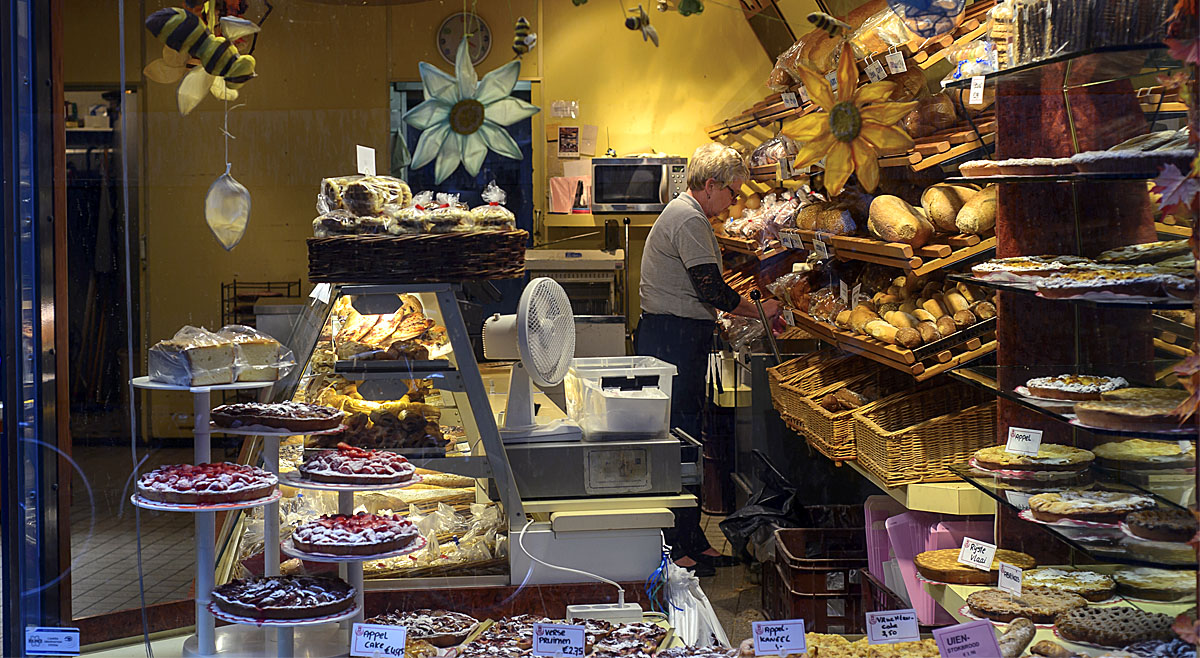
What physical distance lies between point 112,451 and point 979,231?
236cm

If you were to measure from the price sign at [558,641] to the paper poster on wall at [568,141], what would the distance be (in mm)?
1080

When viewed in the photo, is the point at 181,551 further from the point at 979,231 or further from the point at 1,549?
the point at 979,231

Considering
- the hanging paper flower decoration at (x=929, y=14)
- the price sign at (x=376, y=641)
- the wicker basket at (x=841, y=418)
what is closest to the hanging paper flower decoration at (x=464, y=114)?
the hanging paper flower decoration at (x=929, y=14)

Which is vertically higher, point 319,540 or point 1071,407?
point 1071,407

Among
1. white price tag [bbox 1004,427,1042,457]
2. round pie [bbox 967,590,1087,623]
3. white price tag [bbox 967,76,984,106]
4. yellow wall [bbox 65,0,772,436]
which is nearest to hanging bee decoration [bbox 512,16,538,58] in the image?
yellow wall [bbox 65,0,772,436]

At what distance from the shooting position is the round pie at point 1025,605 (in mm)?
2248

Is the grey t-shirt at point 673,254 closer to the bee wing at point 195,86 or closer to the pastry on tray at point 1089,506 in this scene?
the pastry on tray at point 1089,506

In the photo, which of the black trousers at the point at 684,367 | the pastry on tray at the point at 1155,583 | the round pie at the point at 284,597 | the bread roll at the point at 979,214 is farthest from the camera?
the bread roll at the point at 979,214

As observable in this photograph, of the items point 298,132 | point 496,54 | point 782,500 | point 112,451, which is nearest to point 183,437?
point 112,451

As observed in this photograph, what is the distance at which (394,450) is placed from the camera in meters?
2.35

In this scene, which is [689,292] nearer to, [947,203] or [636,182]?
[636,182]

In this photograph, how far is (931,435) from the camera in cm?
277

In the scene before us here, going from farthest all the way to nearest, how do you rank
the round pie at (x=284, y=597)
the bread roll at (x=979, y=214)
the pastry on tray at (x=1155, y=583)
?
the bread roll at (x=979, y=214) → the pastry on tray at (x=1155, y=583) → the round pie at (x=284, y=597)

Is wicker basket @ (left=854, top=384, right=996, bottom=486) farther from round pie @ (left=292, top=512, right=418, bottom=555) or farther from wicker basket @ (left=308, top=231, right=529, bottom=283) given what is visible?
round pie @ (left=292, top=512, right=418, bottom=555)
